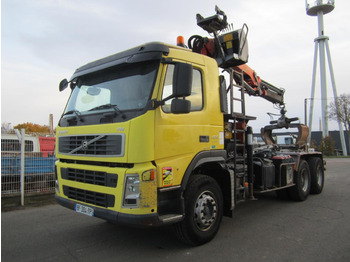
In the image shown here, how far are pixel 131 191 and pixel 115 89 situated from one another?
143cm

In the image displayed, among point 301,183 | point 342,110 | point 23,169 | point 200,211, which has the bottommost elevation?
point 301,183

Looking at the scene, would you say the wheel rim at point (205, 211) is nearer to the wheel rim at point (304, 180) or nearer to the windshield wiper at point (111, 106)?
the windshield wiper at point (111, 106)

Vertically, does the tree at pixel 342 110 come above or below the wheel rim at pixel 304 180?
above

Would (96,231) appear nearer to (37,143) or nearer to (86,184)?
(86,184)

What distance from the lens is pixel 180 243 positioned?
13.4ft

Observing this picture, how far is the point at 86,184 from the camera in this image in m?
3.78

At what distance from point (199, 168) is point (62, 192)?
84.8 inches

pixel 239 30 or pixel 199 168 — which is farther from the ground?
pixel 239 30

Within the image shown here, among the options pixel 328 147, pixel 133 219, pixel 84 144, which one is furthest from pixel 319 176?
pixel 328 147

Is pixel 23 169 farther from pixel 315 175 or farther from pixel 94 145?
pixel 315 175

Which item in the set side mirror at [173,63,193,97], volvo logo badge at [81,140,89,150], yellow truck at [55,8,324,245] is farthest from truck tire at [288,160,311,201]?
volvo logo badge at [81,140,89,150]

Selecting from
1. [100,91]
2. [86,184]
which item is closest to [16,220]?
[86,184]

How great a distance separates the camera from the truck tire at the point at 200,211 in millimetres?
3750

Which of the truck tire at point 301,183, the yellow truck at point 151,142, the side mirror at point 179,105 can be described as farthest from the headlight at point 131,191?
the truck tire at point 301,183
